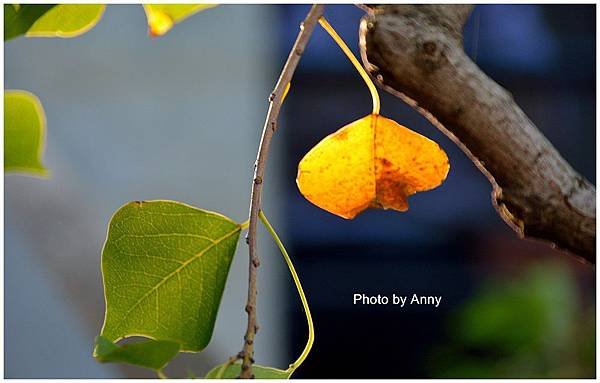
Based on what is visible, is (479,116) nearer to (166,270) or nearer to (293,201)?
(166,270)

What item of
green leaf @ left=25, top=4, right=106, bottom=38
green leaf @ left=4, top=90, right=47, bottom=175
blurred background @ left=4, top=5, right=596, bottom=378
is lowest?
blurred background @ left=4, top=5, right=596, bottom=378

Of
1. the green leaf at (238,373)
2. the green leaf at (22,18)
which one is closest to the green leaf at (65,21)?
the green leaf at (22,18)

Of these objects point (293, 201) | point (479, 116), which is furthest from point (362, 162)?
point (293, 201)

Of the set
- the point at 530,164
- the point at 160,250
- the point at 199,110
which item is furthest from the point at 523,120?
the point at 199,110

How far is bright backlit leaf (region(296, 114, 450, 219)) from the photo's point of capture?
26 centimetres

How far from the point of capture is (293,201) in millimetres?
638

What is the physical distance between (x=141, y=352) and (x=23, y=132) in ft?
0.30

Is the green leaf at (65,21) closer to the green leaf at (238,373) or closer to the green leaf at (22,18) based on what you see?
the green leaf at (22,18)

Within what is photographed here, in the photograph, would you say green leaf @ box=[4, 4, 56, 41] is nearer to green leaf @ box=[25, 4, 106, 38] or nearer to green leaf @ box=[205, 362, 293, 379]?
green leaf @ box=[25, 4, 106, 38]

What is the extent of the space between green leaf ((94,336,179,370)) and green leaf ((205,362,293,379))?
0.07 ft

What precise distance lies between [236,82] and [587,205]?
3.15 feet

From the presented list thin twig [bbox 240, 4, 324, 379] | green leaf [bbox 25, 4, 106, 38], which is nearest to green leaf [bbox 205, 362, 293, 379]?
thin twig [bbox 240, 4, 324, 379]

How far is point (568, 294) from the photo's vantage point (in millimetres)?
713

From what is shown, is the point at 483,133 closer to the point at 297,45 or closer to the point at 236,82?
the point at 297,45
